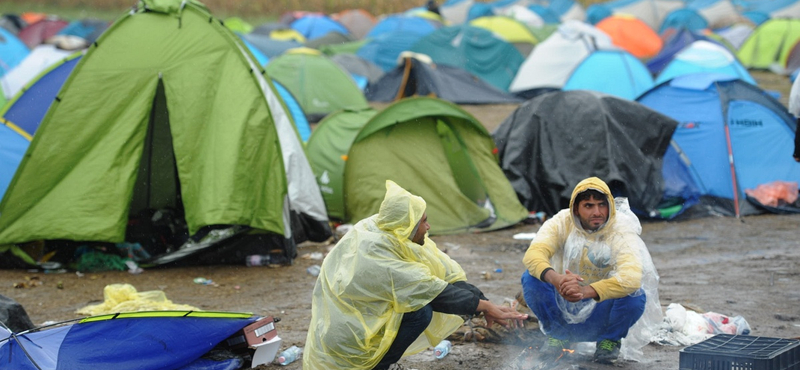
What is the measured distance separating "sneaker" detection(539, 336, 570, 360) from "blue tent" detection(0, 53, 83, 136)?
→ 280 inches

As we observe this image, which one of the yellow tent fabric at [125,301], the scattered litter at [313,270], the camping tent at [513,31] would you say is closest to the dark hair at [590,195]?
the yellow tent fabric at [125,301]

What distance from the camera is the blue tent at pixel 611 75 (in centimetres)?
1457

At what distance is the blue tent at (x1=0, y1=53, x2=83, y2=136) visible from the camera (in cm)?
970

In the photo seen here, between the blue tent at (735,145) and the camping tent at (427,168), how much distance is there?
2290 millimetres

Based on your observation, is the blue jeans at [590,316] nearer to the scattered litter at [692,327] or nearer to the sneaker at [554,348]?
the sneaker at [554,348]

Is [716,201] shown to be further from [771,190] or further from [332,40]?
[332,40]

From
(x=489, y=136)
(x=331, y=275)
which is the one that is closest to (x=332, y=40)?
(x=489, y=136)

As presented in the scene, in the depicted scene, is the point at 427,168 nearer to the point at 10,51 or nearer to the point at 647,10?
the point at 10,51

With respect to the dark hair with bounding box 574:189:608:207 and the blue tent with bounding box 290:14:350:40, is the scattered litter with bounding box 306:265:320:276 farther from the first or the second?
the blue tent with bounding box 290:14:350:40

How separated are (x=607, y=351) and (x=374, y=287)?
148 centimetres

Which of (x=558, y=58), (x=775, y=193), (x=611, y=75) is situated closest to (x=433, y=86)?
(x=558, y=58)

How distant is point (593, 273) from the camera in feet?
14.9

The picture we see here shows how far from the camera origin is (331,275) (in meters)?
3.97

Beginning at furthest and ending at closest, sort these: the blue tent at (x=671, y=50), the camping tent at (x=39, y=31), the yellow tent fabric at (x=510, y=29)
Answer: the camping tent at (x=39, y=31)
the yellow tent fabric at (x=510, y=29)
the blue tent at (x=671, y=50)
